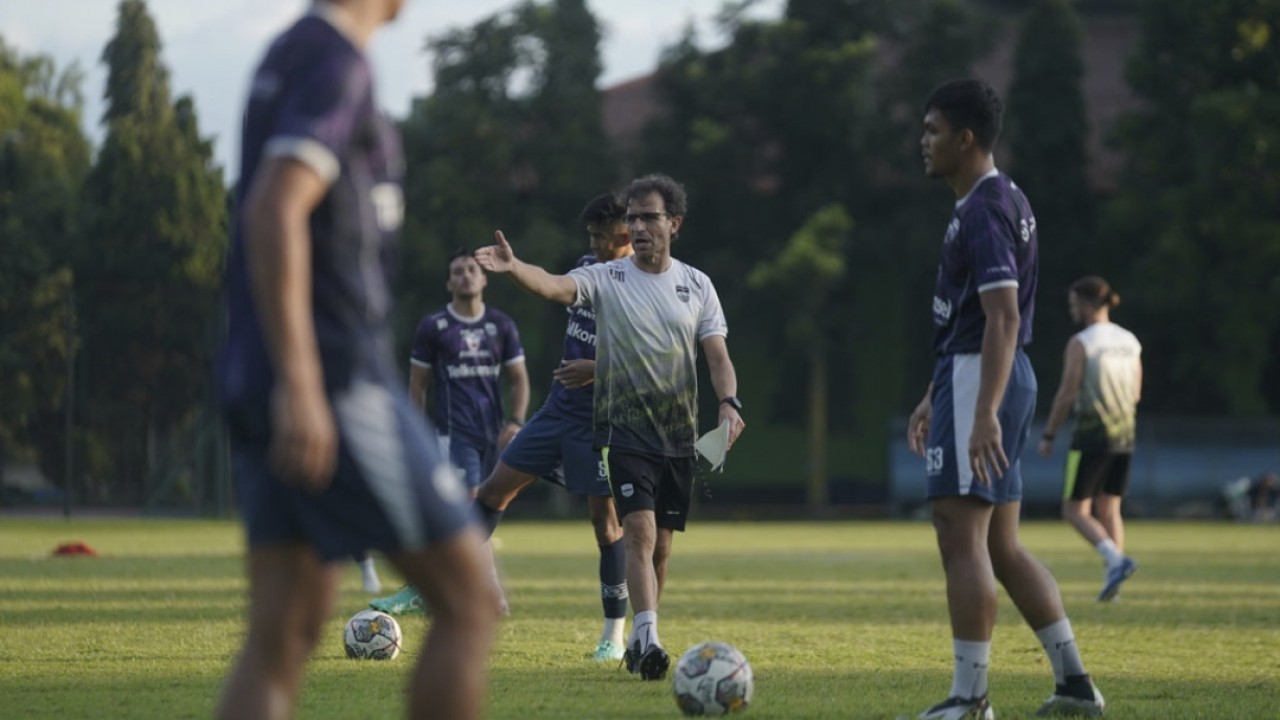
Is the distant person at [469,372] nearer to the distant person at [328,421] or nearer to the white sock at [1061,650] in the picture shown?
the white sock at [1061,650]

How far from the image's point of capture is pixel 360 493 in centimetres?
433

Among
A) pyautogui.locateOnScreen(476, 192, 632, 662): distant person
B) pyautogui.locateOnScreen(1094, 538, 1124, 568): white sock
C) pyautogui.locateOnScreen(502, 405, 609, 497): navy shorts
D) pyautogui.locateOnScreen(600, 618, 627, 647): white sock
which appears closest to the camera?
pyautogui.locateOnScreen(600, 618, 627, 647): white sock

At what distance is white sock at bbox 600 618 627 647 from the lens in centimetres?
973

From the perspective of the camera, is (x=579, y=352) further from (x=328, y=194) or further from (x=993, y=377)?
(x=328, y=194)

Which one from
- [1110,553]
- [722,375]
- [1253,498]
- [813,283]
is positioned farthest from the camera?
[813,283]

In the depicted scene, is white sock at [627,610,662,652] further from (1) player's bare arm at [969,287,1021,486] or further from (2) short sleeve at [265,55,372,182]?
(2) short sleeve at [265,55,372,182]

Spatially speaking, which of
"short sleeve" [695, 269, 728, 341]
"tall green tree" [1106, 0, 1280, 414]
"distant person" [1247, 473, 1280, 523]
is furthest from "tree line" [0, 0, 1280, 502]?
"short sleeve" [695, 269, 728, 341]

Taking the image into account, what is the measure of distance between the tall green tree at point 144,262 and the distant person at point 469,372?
20540 millimetres

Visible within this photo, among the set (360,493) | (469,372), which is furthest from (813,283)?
(360,493)

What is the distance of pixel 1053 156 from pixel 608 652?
38603mm

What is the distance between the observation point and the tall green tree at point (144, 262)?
33.2m

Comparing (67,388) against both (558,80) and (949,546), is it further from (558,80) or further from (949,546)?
(949,546)

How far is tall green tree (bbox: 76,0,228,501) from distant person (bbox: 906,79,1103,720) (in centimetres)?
2798

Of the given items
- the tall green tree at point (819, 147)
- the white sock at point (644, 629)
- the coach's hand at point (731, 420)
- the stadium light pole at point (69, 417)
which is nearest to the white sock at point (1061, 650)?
the white sock at point (644, 629)
